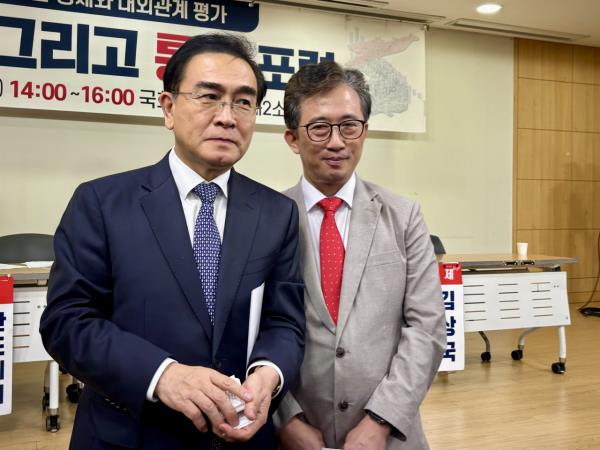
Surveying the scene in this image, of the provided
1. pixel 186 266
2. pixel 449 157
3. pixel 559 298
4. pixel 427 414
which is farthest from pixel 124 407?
pixel 449 157

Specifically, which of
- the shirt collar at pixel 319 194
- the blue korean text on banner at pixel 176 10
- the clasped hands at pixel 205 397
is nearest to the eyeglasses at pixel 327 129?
the shirt collar at pixel 319 194

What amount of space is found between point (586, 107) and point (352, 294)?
693 cm

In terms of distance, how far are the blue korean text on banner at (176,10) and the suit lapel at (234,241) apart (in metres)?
4.26

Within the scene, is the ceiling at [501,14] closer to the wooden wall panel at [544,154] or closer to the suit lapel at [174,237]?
the wooden wall panel at [544,154]

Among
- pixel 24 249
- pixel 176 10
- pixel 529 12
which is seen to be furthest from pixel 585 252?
pixel 24 249

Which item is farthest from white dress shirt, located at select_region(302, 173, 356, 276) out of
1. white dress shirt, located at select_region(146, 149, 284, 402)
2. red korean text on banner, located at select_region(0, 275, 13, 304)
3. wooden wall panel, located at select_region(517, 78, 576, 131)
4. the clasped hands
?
wooden wall panel, located at select_region(517, 78, 576, 131)

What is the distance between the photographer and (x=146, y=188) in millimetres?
1206

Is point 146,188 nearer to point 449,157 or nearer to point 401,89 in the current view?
point 401,89

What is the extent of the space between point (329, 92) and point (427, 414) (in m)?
2.53

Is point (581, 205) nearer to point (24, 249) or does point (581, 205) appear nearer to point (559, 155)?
point (559, 155)

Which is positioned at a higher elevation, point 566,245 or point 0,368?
point 566,245

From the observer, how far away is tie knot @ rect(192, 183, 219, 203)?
1.25 meters

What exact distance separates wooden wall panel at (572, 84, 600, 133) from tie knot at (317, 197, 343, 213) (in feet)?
21.7

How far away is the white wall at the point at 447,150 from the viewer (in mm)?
5379
